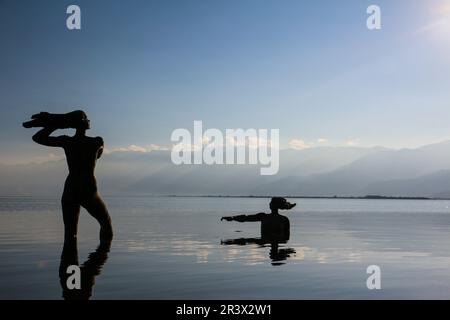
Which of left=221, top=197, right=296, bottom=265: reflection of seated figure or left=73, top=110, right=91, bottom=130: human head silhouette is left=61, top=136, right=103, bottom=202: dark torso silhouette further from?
left=221, top=197, right=296, bottom=265: reflection of seated figure

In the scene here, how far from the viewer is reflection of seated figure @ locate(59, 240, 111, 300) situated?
9070 mm

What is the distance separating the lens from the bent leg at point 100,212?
1569 centimetres

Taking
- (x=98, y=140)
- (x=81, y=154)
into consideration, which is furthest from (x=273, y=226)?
(x=81, y=154)

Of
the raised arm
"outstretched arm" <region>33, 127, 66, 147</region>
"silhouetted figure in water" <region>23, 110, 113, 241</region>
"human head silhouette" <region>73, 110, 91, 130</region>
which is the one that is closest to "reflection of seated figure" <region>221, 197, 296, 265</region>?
the raised arm

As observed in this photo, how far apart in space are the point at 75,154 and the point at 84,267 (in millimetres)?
4177

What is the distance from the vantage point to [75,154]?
601 inches

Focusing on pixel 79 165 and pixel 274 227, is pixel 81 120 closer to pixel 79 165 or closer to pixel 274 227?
pixel 79 165

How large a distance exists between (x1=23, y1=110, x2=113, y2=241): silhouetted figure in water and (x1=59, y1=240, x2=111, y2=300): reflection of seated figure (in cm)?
85

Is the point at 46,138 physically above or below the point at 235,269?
above

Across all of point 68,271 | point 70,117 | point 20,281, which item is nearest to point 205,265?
point 68,271

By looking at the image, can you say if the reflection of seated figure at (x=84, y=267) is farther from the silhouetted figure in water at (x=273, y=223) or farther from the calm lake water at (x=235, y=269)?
the silhouetted figure in water at (x=273, y=223)
